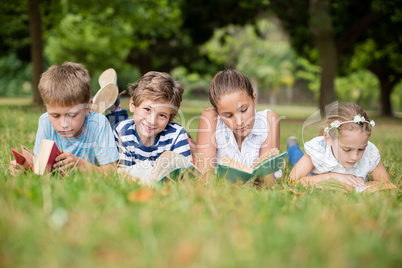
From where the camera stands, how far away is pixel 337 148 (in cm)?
302

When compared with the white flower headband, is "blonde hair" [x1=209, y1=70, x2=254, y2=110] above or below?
above

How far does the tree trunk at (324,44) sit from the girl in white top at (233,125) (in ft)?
Answer: 32.1

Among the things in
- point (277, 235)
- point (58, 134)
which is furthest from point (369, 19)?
point (277, 235)

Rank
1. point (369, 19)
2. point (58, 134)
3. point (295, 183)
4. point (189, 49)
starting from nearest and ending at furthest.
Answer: point (295, 183)
point (58, 134)
point (369, 19)
point (189, 49)

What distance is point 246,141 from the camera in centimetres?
352

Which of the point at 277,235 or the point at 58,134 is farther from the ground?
the point at 58,134

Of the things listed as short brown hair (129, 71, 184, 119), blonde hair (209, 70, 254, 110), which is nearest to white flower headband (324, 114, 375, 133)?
blonde hair (209, 70, 254, 110)

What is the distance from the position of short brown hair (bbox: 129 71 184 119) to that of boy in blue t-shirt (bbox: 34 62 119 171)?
0.41 metres

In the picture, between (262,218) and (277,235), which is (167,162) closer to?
(262,218)

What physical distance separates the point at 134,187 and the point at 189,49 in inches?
878

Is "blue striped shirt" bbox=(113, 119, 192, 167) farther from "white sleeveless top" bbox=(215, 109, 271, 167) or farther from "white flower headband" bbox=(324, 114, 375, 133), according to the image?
"white flower headband" bbox=(324, 114, 375, 133)

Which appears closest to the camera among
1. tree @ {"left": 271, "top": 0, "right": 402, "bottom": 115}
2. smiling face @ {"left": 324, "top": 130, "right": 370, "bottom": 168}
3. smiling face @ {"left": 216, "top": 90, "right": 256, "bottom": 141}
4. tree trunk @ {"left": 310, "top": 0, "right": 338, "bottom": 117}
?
smiling face @ {"left": 324, "top": 130, "right": 370, "bottom": 168}

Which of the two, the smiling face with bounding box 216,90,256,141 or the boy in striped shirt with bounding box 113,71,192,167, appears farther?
the boy in striped shirt with bounding box 113,71,192,167

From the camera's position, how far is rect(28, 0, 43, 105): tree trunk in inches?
463
